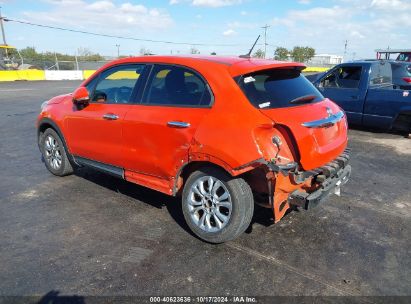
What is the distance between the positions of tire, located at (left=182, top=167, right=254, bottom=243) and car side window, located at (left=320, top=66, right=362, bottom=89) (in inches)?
251

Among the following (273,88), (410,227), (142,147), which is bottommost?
(410,227)

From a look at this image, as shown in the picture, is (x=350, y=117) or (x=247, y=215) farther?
→ (x=350, y=117)

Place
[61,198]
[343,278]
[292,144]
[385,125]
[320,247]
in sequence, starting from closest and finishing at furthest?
[343,278], [292,144], [320,247], [61,198], [385,125]

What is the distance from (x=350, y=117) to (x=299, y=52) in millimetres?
67448

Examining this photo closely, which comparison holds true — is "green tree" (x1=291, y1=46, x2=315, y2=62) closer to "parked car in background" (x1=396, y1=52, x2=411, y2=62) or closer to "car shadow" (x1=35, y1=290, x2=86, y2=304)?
"parked car in background" (x1=396, y1=52, x2=411, y2=62)

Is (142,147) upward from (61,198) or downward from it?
upward

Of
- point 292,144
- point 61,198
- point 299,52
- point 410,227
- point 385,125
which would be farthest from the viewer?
point 299,52

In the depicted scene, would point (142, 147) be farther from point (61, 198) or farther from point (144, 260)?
point (61, 198)

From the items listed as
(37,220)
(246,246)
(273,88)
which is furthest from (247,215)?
(37,220)

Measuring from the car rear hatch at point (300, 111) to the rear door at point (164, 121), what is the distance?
496mm

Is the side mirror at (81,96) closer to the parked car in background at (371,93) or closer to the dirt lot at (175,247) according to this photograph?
the dirt lot at (175,247)

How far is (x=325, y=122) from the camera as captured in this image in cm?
346

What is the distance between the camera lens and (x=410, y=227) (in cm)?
383

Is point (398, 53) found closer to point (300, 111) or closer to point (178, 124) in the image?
point (300, 111)
